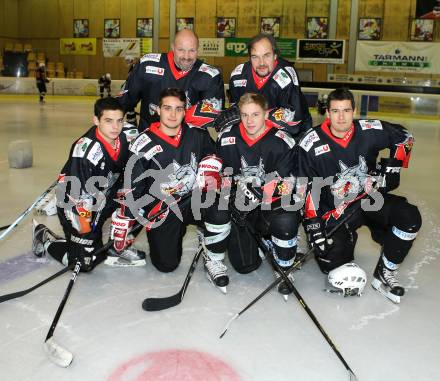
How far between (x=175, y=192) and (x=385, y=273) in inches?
44.8

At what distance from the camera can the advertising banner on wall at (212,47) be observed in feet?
55.3

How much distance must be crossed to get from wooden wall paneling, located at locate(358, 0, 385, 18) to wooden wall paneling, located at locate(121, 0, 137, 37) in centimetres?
777

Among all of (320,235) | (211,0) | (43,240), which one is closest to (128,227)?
(43,240)

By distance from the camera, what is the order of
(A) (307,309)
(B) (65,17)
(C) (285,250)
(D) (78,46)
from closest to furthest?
(A) (307,309) → (C) (285,250) → (D) (78,46) → (B) (65,17)

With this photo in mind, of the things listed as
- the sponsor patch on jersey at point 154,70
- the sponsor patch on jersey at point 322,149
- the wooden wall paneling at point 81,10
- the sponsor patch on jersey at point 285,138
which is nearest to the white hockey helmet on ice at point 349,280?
the sponsor patch on jersey at point 322,149

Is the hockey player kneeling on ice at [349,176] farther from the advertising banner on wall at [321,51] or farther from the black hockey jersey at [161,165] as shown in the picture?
the advertising banner on wall at [321,51]

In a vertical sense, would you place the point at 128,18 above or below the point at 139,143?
above

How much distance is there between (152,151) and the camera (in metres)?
2.61

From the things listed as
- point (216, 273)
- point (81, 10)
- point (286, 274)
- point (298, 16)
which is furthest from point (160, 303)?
point (81, 10)

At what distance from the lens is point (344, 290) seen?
2.34 metres

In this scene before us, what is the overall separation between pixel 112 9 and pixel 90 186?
682 inches

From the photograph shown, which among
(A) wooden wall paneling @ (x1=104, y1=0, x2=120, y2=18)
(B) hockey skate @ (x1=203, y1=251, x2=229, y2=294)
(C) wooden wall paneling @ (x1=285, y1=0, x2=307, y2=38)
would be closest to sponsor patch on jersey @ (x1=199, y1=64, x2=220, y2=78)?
(B) hockey skate @ (x1=203, y1=251, x2=229, y2=294)

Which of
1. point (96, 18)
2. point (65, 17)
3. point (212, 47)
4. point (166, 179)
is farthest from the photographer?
point (65, 17)

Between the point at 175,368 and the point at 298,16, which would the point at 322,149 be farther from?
the point at 298,16
